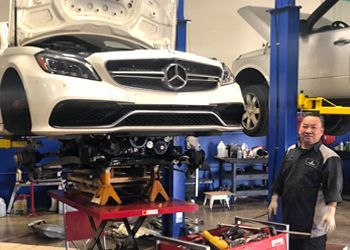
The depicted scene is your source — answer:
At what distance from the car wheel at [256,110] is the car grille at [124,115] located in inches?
67.8

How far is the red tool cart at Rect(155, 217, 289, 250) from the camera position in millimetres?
2641

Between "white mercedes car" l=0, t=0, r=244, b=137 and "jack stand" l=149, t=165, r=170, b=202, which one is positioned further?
"jack stand" l=149, t=165, r=170, b=202

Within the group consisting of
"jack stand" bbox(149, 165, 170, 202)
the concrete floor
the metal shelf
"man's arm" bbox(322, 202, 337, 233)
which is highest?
"jack stand" bbox(149, 165, 170, 202)

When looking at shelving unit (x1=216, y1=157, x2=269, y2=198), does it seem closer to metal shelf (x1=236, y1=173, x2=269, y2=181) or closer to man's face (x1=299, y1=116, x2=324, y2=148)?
metal shelf (x1=236, y1=173, x2=269, y2=181)

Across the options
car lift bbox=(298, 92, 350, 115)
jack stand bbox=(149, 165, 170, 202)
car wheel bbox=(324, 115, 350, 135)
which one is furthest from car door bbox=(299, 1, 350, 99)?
jack stand bbox=(149, 165, 170, 202)

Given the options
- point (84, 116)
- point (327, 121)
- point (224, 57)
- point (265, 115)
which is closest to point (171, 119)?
point (84, 116)

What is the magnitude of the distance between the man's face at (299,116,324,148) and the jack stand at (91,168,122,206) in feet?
4.69

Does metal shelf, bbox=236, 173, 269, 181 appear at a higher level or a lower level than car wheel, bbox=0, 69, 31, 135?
lower

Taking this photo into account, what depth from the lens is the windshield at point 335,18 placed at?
4443mm

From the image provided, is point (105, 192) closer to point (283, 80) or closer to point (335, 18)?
point (283, 80)

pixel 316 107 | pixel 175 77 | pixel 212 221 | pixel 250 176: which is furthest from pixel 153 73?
pixel 250 176

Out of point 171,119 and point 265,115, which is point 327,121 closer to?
point 265,115

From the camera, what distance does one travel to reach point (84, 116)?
102 inches

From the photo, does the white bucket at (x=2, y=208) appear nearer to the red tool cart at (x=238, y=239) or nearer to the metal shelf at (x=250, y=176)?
the metal shelf at (x=250, y=176)
